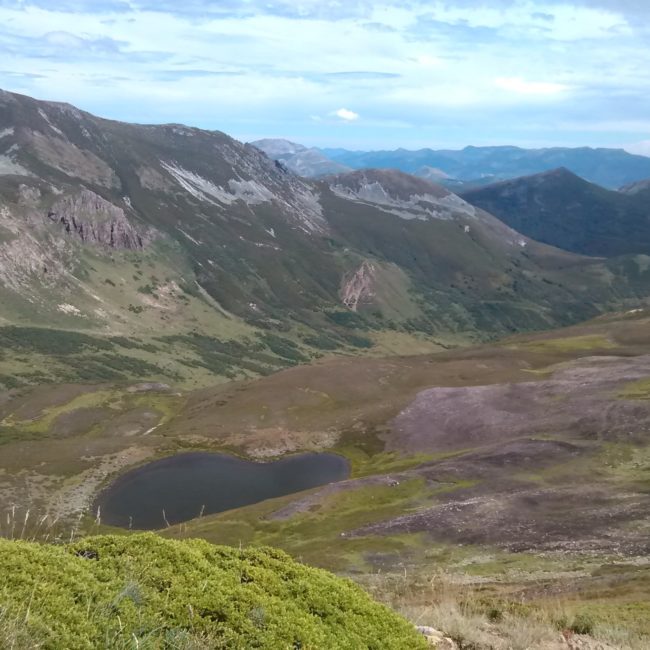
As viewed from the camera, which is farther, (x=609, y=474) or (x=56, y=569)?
(x=609, y=474)

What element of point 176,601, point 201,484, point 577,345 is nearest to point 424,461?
point 201,484

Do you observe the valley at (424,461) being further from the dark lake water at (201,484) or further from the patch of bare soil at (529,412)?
the dark lake water at (201,484)

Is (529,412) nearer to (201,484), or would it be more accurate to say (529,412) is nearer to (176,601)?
(201,484)

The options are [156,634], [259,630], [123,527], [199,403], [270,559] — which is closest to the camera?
[156,634]

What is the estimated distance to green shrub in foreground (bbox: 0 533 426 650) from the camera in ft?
41.9

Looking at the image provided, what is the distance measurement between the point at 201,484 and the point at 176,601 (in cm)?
9273

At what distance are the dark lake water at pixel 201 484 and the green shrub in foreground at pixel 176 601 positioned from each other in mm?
76234

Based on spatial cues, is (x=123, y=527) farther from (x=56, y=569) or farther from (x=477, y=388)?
(x=56, y=569)

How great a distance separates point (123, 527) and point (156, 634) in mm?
82225

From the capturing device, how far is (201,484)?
10375 centimetres

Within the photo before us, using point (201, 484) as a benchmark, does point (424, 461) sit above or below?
above

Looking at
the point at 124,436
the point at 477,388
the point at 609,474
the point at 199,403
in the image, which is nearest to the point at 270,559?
the point at 609,474

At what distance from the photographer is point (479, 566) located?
5119 centimetres

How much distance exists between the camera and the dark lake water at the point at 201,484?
93.5m
